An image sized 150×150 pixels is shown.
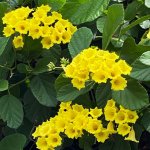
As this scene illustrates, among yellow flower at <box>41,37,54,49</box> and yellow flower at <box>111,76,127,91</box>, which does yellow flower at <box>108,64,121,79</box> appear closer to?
yellow flower at <box>111,76,127,91</box>

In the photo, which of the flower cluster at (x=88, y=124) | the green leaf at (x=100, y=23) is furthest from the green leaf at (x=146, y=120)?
the green leaf at (x=100, y=23)

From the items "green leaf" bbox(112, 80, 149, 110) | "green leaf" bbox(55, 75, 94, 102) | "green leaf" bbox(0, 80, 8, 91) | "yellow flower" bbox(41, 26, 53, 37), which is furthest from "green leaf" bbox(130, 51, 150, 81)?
"green leaf" bbox(0, 80, 8, 91)

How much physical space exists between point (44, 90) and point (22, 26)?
8.9 inches

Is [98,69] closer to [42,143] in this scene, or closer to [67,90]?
[67,90]

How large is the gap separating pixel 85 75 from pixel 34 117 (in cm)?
39

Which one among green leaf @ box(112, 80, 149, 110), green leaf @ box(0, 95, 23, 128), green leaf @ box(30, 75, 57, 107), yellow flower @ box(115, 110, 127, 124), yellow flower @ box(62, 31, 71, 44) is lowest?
green leaf @ box(0, 95, 23, 128)

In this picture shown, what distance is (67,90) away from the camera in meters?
1.35

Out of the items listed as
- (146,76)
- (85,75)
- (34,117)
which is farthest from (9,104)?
(146,76)

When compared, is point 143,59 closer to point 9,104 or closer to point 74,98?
point 74,98

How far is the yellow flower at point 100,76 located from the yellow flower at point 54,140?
0.23 meters

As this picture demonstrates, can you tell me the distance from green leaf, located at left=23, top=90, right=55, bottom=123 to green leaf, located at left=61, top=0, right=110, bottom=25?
312mm

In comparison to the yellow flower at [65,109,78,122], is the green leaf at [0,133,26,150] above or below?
below

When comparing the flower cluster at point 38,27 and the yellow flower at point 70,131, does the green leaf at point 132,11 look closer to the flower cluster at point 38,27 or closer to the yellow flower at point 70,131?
the flower cluster at point 38,27

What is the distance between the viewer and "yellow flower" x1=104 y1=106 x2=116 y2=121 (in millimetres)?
1314
